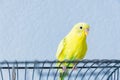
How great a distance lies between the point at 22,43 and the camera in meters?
1.10

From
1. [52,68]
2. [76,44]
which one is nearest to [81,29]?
[76,44]

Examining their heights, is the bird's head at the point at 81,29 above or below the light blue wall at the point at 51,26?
above

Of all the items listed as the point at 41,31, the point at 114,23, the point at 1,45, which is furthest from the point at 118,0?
the point at 1,45

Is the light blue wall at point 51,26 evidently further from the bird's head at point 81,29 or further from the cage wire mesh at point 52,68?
the bird's head at point 81,29

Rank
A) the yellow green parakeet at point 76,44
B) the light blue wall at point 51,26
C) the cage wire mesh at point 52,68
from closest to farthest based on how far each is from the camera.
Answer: the cage wire mesh at point 52,68
the yellow green parakeet at point 76,44
the light blue wall at point 51,26

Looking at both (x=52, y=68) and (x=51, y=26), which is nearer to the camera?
(x=52, y=68)

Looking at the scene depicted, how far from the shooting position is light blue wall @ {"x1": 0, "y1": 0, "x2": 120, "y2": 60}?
110cm

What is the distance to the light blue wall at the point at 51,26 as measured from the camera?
110 centimetres

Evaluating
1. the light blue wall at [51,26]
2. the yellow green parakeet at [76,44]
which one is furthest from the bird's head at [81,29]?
the light blue wall at [51,26]

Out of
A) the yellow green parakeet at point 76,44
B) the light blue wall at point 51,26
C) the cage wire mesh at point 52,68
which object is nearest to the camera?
the cage wire mesh at point 52,68

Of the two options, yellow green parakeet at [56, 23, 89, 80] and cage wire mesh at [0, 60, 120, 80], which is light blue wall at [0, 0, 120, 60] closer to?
cage wire mesh at [0, 60, 120, 80]

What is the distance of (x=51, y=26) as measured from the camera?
110cm

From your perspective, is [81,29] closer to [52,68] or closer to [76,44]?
[76,44]

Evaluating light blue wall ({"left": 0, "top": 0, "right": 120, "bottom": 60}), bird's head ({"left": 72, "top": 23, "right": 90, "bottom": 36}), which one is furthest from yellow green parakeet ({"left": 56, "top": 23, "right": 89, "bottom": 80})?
light blue wall ({"left": 0, "top": 0, "right": 120, "bottom": 60})
